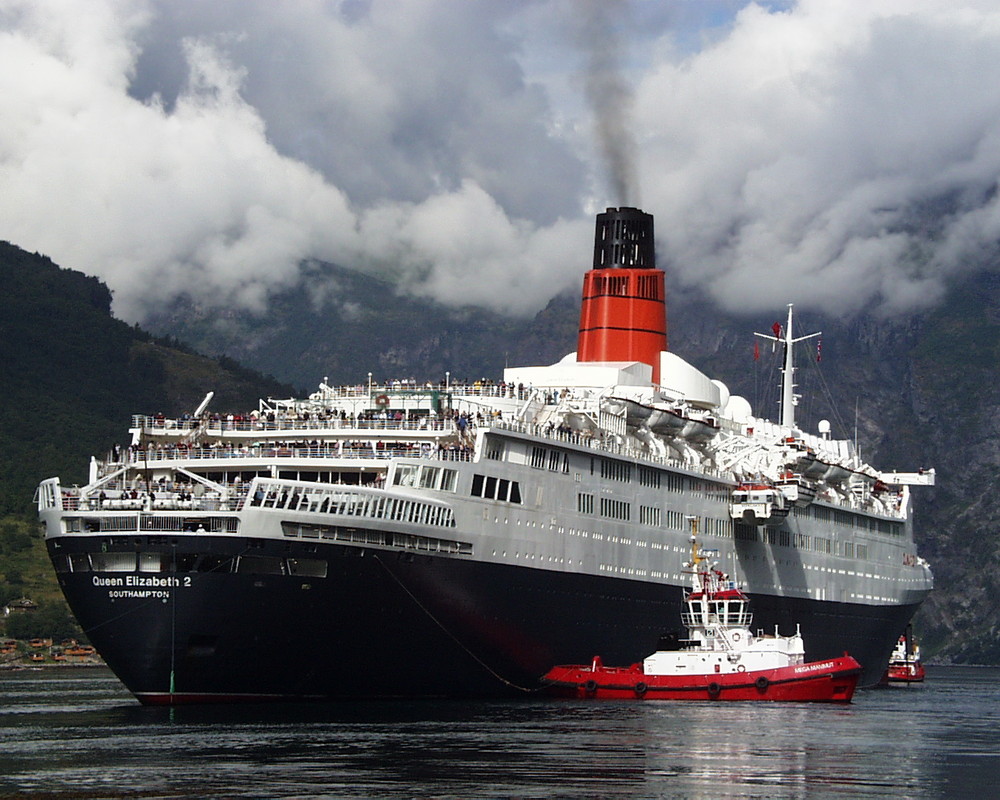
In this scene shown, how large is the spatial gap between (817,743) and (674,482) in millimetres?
27312

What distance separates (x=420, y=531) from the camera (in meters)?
71.2

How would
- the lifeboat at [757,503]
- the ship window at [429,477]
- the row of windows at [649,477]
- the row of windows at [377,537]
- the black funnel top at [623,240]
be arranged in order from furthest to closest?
the black funnel top at [623,240]
the lifeboat at [757,503]
the row of windows at [649,477]
the ship window at [429,477]
the row of windows at [377,537]

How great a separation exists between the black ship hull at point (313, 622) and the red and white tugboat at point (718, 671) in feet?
10.0

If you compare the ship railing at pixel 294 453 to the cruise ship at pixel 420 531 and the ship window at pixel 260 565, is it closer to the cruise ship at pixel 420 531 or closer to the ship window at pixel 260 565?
the cruise ship at pixel 420 531

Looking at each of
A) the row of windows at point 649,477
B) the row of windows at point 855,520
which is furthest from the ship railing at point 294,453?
the row of windows at point 855,520

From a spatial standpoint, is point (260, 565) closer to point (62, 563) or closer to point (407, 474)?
point (407, 474)

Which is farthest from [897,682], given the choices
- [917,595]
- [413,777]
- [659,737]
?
[413,777]

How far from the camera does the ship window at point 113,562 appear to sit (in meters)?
68.5

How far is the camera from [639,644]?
8431 cm

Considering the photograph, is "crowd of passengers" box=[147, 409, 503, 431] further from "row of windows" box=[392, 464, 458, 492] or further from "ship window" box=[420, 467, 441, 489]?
"ship window" box=[420, 467, 441, 489]

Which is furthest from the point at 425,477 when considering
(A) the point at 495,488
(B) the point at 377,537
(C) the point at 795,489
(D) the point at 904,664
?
(D) the point at 904,664

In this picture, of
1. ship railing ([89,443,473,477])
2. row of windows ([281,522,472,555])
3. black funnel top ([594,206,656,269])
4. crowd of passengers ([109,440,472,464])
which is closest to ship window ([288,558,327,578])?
row of windows ([281,522,472,555])

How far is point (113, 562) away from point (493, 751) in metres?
19.1

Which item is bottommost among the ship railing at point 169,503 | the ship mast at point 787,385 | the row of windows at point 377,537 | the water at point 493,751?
the water at point 493,751
